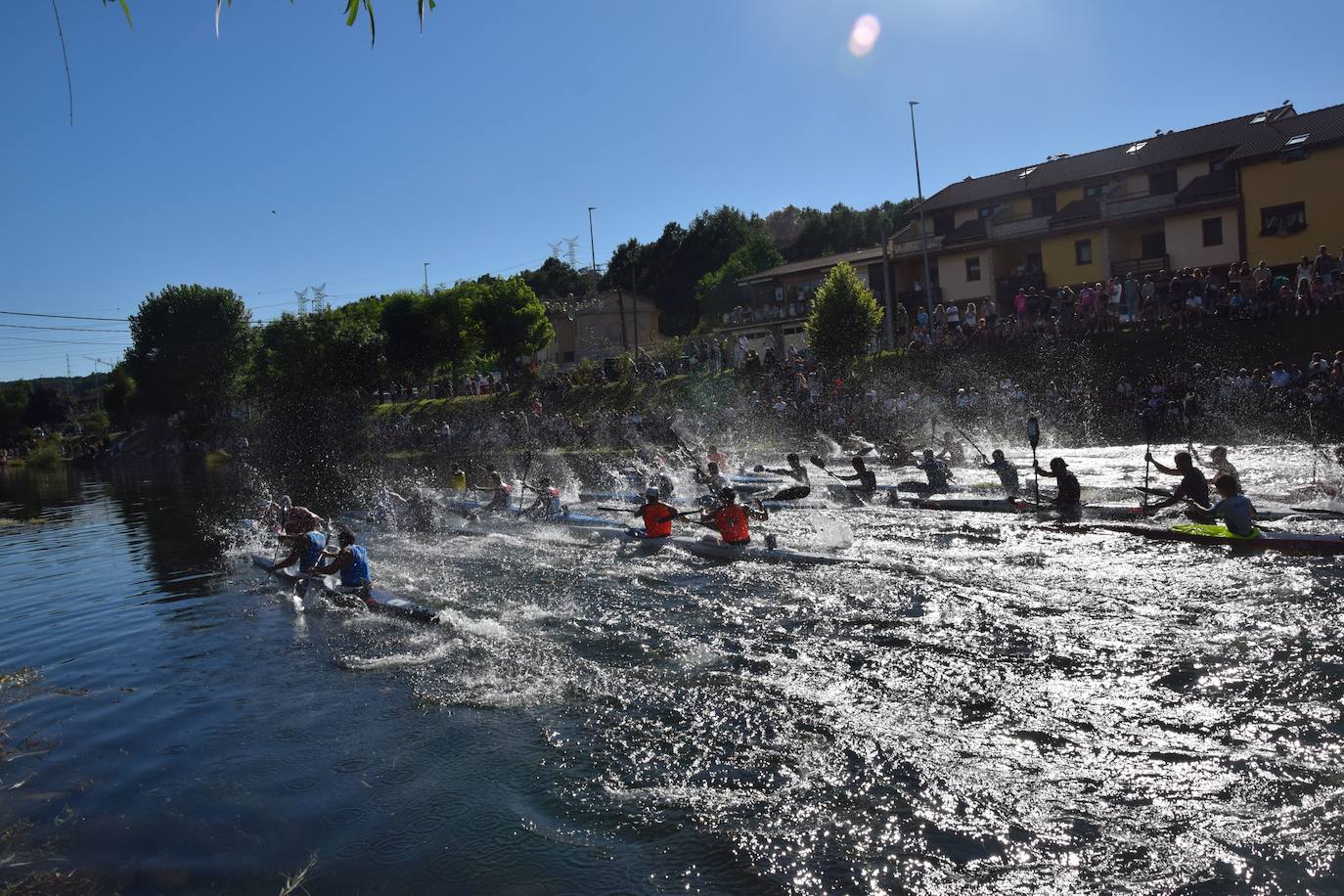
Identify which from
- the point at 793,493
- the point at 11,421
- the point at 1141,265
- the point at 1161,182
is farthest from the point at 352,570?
the point at 11,421

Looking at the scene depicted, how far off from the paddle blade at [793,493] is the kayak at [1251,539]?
26.4ft

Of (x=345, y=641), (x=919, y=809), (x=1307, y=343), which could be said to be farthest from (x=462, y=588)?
(x=1307, y=343)

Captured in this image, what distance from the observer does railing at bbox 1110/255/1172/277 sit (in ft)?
127

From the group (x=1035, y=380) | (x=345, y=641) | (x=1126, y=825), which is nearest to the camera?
(x=1126, y=825)

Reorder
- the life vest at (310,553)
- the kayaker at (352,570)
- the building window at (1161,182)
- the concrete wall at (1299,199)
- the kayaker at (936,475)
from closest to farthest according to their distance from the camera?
1. the kayaker at (352,570)
2. the life vest at (310,553)
3. the kayaker at (936,475)
4. the concrete wall at (1299,199)
5. the building window at (1161,182)

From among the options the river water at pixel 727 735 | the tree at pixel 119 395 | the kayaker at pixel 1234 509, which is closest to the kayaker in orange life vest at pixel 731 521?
the river water at pixel 727 735

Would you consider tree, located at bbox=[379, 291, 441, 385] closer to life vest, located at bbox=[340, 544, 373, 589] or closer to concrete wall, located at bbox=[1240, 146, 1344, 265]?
concrete wall, located at bbox=[1240, 146, 1344, 265]

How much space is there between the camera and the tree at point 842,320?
119 ft

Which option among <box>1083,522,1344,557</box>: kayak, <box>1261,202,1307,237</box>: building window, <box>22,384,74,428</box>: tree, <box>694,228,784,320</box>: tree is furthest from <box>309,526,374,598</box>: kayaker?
<box>22,384,74,428</box>: tree

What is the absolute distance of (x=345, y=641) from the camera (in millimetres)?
12953

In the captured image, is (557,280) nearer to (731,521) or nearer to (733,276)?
(733,276)

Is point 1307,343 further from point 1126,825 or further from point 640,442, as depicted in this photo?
point 1126,825

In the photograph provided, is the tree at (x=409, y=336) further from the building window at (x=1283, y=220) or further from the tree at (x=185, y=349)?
the building window at (x=1283, y=220)

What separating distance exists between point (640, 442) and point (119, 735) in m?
27.8
